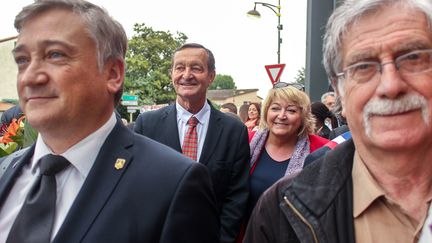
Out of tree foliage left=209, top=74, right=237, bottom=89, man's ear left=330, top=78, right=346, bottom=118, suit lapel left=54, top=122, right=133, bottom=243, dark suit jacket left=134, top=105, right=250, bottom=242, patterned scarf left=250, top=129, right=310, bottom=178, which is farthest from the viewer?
tree foliage left=209, top=74, right=237, bottom=89

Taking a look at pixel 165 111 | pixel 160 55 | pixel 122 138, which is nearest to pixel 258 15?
pixel 165 111

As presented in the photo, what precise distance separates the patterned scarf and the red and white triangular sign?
6.62 meters

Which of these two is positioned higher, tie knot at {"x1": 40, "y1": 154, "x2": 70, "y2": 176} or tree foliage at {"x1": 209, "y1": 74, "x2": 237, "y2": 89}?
tie knot at {"x1": 40, "y1": 154, "x2": 70, "y2": 176}

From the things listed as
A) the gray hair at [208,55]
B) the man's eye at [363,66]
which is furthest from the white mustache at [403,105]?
the gray hair at [208,55]

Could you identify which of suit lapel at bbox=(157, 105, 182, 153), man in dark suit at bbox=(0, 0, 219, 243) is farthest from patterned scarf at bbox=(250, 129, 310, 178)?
man in dark suit at bbox=(0, 0, 219, 243)

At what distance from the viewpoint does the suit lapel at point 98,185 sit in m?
1.77

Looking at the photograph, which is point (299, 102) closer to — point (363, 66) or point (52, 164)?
point (363, 66)

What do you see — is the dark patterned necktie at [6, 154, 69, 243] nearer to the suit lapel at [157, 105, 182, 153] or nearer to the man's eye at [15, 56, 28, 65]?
the man's eye at [15, 56, 28, 65]

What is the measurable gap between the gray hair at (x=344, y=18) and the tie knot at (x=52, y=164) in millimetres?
1207

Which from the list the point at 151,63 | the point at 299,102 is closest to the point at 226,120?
the point at 299,102

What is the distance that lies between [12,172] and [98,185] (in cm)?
52

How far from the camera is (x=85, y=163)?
2000 millimetres

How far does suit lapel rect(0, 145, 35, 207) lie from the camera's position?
2062 millimetres

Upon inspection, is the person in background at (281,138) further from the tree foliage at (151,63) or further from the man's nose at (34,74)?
the tree foliage at (151,63)
